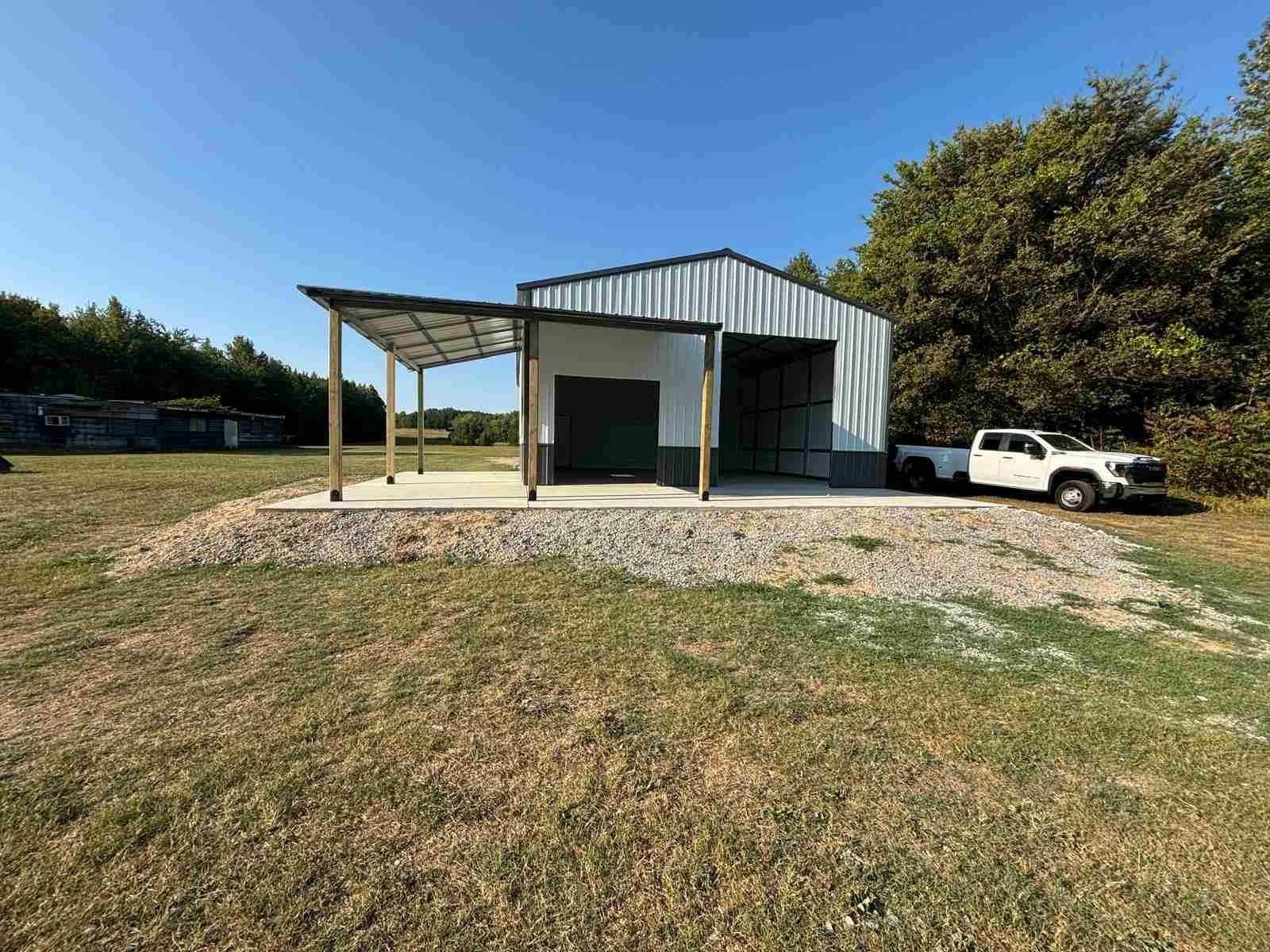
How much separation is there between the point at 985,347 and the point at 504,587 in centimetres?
1933

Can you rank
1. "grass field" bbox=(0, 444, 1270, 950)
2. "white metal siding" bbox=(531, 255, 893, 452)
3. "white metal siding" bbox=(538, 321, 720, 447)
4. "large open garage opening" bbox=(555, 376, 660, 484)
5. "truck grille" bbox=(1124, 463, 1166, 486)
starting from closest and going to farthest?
"grass field" bbox=(0, 444, 1270, 950) < "truck grille" bbox=(1124, 463, 1166, 486) < "white metal siding" bbox=(531, 255, 893, 452) < "white metal siding" bbox=(538, 321, 720, 447) < "large open garage opening" bbox=(555, 376, 660, 484)

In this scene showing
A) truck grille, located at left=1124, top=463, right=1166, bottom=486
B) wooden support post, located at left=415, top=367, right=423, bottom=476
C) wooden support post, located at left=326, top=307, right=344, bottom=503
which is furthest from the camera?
wooden support post, located at left=415, top=367, right=423, bottom=476

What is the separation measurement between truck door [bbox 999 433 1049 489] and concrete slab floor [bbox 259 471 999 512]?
82.7 inches

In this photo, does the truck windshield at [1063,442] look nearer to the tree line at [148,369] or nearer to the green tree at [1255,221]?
the green tree at [1255,221]

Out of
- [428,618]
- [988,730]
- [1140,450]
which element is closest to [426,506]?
[428,618]

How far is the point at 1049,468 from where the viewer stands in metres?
10.8

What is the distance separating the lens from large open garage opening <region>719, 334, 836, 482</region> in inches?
549

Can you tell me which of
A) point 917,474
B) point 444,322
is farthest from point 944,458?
point 444,322

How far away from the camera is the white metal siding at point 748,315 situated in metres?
10.3

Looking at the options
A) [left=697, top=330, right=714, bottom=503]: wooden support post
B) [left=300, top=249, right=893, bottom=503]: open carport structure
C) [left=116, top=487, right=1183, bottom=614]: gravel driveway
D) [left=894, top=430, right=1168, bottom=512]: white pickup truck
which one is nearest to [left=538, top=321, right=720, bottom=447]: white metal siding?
[left=300, top=249, right=893, bottom=503]: open carport structure

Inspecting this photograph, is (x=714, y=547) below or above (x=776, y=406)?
below

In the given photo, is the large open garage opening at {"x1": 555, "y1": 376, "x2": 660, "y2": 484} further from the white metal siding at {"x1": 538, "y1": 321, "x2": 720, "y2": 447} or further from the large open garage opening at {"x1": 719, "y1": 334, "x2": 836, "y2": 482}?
the white metal siding at {"x1": 538, "y1": 321, "x2": 720, "y2": 447}

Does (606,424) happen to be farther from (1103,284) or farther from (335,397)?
(1103,284)

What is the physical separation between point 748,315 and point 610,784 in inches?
411
